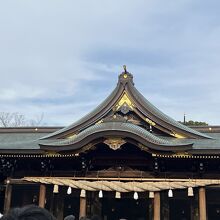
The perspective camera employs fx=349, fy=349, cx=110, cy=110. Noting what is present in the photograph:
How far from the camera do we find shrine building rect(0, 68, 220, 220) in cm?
1241

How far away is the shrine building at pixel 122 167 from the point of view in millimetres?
12414

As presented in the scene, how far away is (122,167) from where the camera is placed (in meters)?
13.6

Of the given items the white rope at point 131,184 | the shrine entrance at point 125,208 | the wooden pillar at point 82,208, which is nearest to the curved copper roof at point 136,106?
the white rope at point 131,184

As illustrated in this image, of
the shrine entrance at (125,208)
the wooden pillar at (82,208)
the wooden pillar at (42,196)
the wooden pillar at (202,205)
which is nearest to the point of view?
the wooden pillar at (202,205)

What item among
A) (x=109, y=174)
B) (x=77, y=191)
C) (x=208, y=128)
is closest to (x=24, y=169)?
(x=77, y=191)

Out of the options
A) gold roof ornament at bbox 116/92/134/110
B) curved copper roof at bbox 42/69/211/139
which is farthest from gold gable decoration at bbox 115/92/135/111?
curved copper roof at bbox 42/69/211/139

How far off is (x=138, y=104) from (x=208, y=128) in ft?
16.1

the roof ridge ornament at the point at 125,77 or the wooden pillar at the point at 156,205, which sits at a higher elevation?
the roof ridge ornament at the point at 125,77

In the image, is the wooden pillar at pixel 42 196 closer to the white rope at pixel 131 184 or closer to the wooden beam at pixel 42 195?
the wooden beam at pixel 42 195

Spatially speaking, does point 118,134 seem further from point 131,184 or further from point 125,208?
point 125,208

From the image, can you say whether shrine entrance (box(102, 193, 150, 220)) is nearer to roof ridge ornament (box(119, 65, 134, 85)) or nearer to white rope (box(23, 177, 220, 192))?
white rope (box(23, 177, 220, 192))

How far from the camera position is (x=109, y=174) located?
13.5 meters

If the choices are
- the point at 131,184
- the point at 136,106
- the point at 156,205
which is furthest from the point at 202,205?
the point at 136,106

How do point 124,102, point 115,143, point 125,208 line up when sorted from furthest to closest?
1. point 124,102
2. point 125,208
3. point 115,143
